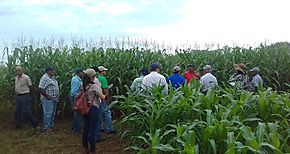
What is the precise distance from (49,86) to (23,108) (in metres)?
1.17

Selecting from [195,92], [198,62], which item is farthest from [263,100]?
[198,62]

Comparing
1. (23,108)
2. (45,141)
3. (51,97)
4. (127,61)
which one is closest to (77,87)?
(51,97)

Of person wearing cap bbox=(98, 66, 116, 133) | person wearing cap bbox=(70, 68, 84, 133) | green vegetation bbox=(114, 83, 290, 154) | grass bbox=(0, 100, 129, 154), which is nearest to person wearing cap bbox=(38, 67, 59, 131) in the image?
grass bbox=(0, 100, 129, 154)

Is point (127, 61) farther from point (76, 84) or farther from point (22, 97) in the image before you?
point (22, 97)

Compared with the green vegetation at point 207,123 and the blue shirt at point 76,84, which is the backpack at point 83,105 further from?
the blue shirt at point 76,84

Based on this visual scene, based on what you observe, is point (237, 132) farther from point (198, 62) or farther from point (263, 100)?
point (198, 62)

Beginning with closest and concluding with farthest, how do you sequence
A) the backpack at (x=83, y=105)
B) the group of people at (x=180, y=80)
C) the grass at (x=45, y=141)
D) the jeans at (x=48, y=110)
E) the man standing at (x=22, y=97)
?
1. the backpack at (x=83, y=105)
2. the grass at (x=45, y=141)
3. the group of people at (x=180, y=80)
4. the jeans at (x=48, y=110)
5. the man standing at (x=22, y=97)

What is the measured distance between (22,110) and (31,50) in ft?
5.95

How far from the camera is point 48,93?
10.6m

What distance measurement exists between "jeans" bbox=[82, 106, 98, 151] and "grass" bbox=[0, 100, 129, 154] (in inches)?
26.0

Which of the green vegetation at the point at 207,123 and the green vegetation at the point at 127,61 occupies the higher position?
the green vegetation at the point at 127,61

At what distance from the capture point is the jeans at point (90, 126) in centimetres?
793

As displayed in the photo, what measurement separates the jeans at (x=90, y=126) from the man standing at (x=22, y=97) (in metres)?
3.42

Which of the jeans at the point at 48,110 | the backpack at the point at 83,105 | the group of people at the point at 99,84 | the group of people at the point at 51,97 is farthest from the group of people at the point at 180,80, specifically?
the jeans at the point at 48,110
